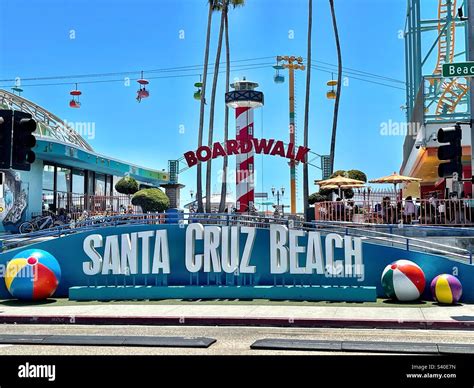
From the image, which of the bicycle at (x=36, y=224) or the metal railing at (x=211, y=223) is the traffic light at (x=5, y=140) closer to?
the metal railing at (x=211, y=223)

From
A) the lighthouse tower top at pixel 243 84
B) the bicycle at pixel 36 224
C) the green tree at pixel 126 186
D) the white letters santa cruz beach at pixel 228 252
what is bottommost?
the white letters santa cruz beach at pixel 228 252

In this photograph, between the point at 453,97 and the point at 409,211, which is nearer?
the point at 409,211

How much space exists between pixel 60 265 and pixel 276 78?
1314 inches

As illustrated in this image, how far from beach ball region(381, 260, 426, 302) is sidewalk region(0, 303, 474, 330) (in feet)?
2.22

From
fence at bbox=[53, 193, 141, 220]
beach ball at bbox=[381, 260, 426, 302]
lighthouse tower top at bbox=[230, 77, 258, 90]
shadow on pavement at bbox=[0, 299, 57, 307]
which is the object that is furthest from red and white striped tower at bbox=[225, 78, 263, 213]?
beach ball at bbox=[381, 260, 426, 302]

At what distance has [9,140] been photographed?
1213 cm

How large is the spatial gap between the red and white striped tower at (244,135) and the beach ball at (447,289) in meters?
11.7

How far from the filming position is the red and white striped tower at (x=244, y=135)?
24297 millimetres

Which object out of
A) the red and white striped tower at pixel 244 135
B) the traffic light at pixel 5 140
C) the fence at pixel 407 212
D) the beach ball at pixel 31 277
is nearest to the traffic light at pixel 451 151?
the fence at pixel 407 212

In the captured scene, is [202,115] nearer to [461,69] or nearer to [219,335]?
[461,69]

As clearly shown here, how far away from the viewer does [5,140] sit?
1213 centimetres

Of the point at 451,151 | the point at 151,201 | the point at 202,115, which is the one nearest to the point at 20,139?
the point at 451,151

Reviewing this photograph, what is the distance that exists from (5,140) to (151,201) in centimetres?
1559

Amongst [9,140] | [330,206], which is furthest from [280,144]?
[9,140]
